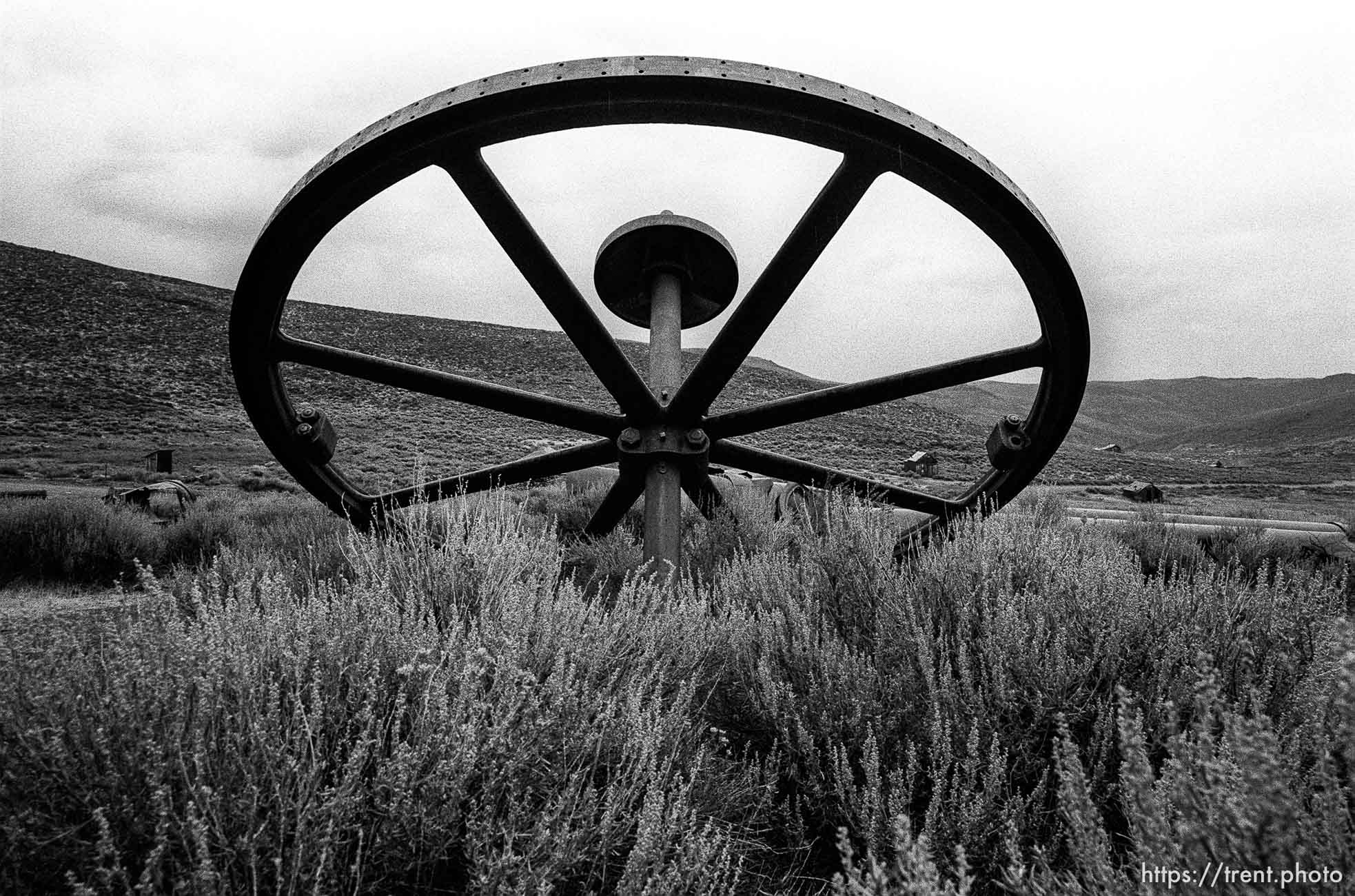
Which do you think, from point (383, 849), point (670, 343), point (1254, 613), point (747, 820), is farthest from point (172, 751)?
point (1254, 613)

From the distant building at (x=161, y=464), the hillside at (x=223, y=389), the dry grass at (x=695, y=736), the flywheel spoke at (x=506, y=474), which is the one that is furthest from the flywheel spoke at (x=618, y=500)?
the distant building at (x=161, y=464)

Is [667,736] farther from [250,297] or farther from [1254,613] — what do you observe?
[250,297]

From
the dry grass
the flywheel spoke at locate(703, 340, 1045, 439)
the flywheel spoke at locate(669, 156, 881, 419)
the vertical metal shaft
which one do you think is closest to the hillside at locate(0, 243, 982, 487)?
the vertical metal shaft

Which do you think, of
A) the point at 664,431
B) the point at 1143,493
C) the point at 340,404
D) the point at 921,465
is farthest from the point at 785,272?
the point at 340,404

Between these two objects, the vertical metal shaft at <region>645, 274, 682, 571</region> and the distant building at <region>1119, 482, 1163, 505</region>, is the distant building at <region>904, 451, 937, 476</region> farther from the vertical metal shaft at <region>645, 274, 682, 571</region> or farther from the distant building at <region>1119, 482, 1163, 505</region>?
the vertical metal shaft at <region>645, 274, 682, 571</region>

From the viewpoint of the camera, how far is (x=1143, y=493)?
60.1 feet

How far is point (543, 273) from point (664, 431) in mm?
945

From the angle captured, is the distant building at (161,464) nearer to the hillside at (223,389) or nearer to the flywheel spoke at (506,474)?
the hillside at (223,389)

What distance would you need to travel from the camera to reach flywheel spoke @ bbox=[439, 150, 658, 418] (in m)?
2.65

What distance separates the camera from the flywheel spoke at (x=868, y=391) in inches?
136

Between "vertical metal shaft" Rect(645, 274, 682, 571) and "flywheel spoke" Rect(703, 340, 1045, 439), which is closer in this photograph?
"vertical metal shaft" Rect(645, 274, 682, 571)

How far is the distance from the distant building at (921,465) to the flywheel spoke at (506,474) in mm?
21216

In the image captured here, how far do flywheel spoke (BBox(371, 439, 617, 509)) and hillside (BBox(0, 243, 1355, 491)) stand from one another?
1226 centimetres

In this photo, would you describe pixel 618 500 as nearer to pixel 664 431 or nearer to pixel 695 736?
pixel 664 431
